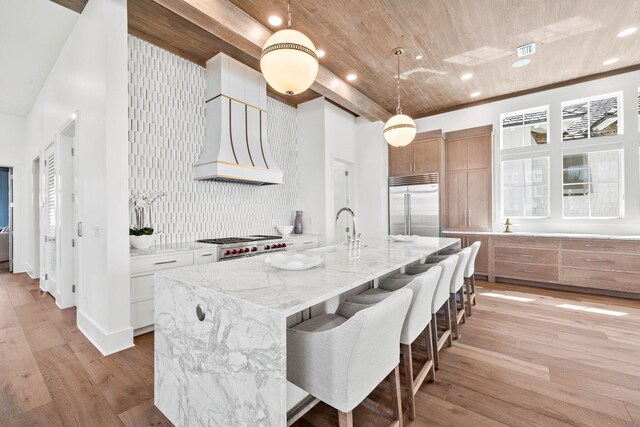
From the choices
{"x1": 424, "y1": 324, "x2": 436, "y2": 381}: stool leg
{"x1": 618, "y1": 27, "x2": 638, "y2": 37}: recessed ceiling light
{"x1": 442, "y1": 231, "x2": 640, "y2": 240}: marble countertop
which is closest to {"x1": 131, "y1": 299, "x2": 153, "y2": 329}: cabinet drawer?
{"x1": 424, "y1": 324, "x2": 436, "y2": 381}: stool leg

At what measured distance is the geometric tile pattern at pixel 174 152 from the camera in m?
3.24

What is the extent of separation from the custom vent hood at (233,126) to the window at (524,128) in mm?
4321

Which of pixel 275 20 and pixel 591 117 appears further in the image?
pixel 591 117

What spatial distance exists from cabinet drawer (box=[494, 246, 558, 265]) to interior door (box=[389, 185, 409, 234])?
158cm

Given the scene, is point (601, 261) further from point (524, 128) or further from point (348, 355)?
point (348, 355)

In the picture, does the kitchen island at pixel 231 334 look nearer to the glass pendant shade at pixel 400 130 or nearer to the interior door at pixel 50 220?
the glass pendant shade at pixel 400 130

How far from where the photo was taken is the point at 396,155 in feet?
19.4

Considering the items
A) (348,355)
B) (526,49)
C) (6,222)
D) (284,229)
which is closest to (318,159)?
(284,229)

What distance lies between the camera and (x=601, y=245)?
4.06 m

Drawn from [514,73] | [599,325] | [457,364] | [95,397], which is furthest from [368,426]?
[514,73]

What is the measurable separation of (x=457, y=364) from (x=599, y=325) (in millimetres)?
2014

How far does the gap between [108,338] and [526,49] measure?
544 centimetres

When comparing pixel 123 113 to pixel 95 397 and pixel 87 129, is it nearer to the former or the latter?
pixel 87 129

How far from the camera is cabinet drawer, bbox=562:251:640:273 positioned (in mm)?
3881
